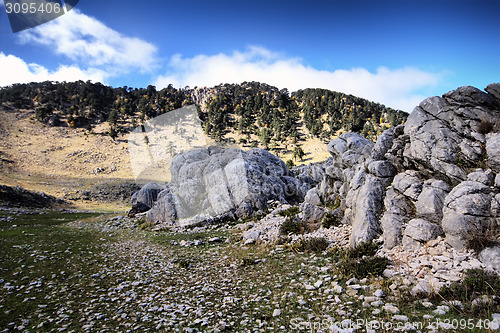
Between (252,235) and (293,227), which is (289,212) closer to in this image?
(293,227)

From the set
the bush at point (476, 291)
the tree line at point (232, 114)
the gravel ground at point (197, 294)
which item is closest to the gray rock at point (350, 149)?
the gravel ground at point (197, 294)

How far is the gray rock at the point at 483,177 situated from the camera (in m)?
11.9

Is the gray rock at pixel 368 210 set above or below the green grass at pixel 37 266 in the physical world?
above

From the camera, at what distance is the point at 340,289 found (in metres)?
10.3

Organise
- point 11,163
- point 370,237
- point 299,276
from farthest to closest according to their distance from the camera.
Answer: point 11,163 < point 370,237 < point 299,276

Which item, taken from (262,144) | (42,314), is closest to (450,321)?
(42,314)

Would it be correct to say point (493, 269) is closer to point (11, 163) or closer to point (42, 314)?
point (42, 314)

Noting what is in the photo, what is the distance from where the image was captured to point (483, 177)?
1209cm

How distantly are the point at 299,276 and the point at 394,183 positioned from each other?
29.5 feet

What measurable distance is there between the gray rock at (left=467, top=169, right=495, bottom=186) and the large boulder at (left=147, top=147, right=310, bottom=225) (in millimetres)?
20015

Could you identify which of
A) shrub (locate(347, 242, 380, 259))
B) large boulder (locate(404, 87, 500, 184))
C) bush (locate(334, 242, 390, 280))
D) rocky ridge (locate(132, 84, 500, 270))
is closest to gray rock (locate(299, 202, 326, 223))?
rocky ridge (locate(132, 84, 500, 270))

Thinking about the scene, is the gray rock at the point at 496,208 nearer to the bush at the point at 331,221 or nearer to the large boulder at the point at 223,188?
the bush at the point at 331,221

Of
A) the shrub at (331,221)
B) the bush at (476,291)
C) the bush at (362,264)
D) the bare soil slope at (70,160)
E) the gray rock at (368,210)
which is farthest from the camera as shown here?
the bare soil slope at (70,160)

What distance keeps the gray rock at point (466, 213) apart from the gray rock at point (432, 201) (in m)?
0.54
